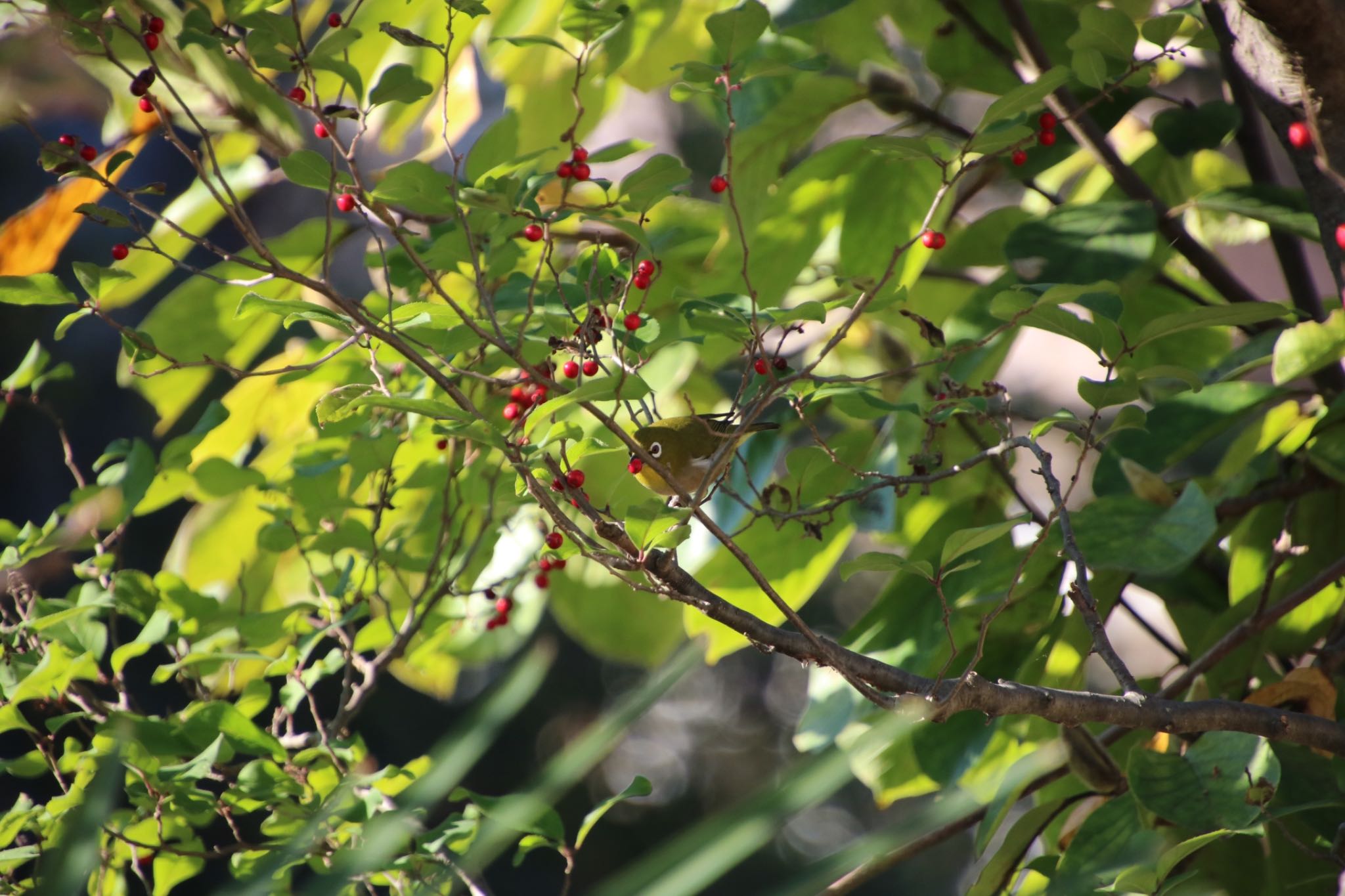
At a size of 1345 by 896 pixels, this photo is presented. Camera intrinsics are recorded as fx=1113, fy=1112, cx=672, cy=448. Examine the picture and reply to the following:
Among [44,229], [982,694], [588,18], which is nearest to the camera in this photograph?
[982,694]

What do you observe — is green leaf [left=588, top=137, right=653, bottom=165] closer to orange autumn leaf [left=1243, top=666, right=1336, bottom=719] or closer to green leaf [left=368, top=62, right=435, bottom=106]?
green leaf [left=368, top=62, right=435, bottom=106]

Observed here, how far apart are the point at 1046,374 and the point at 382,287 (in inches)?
83.0

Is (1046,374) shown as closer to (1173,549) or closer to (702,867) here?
(1173,549)

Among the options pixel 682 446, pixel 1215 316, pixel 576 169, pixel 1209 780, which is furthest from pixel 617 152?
pixel 1209 780

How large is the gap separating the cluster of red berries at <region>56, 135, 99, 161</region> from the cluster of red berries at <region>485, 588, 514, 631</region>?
27cm

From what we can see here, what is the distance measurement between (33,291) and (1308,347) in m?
0.44

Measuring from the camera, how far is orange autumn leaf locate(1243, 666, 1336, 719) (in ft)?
1.48

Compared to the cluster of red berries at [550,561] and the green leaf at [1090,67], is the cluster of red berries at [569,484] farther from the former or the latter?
the green leaf at [1090,67]

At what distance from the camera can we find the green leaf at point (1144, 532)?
427mm

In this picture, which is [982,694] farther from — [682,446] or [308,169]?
[308,169]

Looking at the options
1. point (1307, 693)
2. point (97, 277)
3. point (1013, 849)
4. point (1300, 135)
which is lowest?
point (1013, 849)

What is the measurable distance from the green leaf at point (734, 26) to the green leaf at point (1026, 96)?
89mm

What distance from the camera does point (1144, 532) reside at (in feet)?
1.48

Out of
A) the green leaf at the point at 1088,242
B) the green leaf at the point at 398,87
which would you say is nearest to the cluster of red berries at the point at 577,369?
the green leaf at the point at 398,87
